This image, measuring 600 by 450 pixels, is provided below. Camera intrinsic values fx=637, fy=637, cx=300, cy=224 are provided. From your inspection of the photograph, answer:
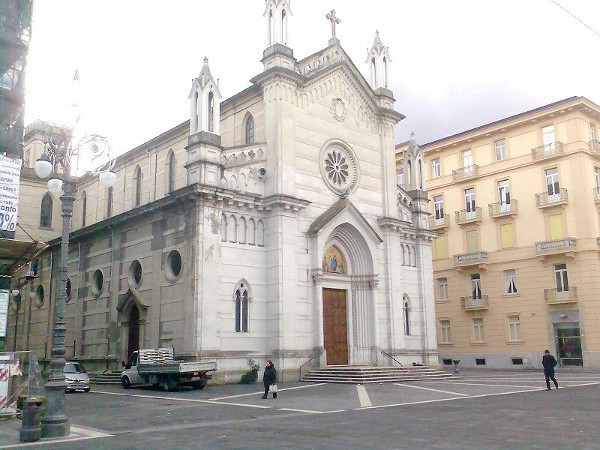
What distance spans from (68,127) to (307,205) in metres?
16.9

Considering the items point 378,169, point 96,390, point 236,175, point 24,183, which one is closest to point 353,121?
point 378,169

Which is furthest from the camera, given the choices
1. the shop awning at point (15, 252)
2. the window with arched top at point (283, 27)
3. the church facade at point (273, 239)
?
the window with arched top at point (283, 27)

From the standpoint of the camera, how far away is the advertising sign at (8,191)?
22.2 m

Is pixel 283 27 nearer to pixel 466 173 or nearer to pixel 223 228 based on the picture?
pixel 223 228

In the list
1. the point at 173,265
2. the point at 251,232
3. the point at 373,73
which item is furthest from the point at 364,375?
the point at 373,73

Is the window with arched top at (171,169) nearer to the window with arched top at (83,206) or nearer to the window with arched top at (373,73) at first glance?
the window with arched top at (83,206)

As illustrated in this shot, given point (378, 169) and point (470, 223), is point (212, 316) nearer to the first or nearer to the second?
point (378, 169)

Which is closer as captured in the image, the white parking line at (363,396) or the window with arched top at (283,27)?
the white parking line at (363,396)

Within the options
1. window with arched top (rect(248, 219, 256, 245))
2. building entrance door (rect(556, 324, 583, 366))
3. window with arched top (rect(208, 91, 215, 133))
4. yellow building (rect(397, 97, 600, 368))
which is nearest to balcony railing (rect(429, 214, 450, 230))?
yellow building (rect(397, 97, 600, 368))

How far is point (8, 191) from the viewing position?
22.5 meters

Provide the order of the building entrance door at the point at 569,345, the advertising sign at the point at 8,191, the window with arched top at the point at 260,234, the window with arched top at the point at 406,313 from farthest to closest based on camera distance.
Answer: the building entrance door at the point at 569,345
the window with arched top at the point at 406,313
the window with arched top at the point at 260,234
the advertising sign at the point at 8,191

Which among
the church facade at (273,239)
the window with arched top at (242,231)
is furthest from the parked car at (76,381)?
the window with arched top at (242,231)

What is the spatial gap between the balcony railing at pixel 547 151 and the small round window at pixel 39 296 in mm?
35168

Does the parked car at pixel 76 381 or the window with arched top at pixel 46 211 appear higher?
the window with arched top at pixel 46 211
